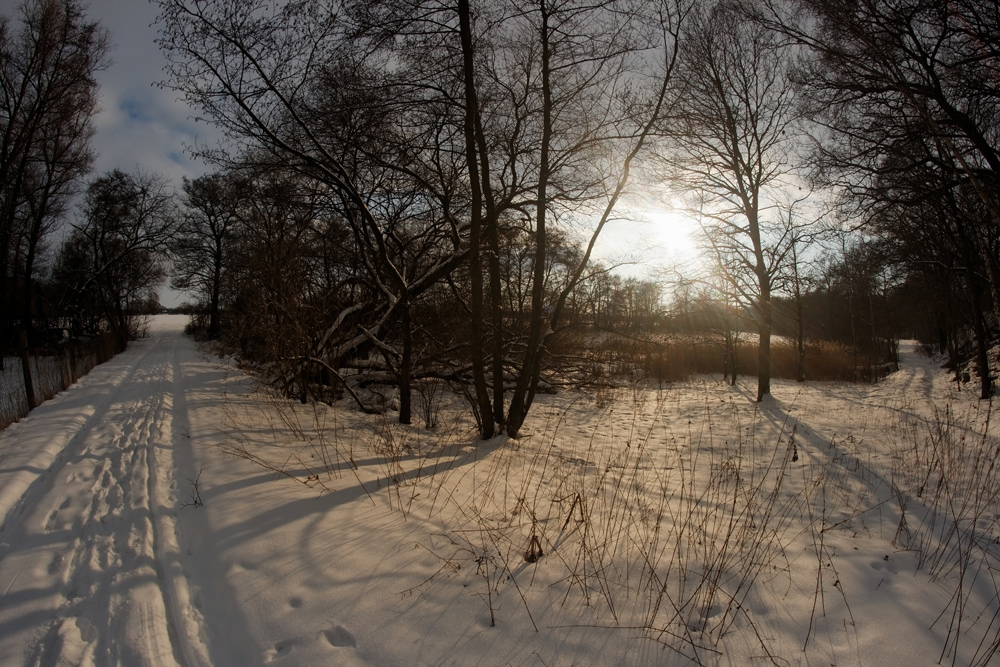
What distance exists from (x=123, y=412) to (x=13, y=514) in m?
5.27

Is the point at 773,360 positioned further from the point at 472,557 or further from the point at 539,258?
the point at 472,557

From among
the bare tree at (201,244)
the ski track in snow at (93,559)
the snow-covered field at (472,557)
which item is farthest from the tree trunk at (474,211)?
the bare tree at (201,244)

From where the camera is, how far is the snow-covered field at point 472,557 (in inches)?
91.4

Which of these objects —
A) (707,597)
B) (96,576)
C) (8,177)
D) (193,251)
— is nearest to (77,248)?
(193,251)

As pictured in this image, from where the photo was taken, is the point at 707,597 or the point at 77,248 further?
the point at 77,248

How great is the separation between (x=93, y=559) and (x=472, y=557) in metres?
2.38

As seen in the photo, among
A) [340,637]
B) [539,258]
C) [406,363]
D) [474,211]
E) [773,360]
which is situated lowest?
[773,360]

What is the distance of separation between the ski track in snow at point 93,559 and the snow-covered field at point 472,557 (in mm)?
16

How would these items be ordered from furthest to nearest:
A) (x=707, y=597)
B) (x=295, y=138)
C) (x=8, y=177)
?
(x=8, y=177) < (x=295, y=138) < (x=707, y=597)

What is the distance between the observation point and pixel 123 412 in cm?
844

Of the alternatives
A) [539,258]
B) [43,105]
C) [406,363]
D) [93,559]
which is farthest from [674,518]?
[43,105]

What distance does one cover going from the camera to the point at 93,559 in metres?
3.08

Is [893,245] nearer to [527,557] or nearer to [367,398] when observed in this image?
[367,398]

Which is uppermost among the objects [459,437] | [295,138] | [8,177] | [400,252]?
[8,177]
